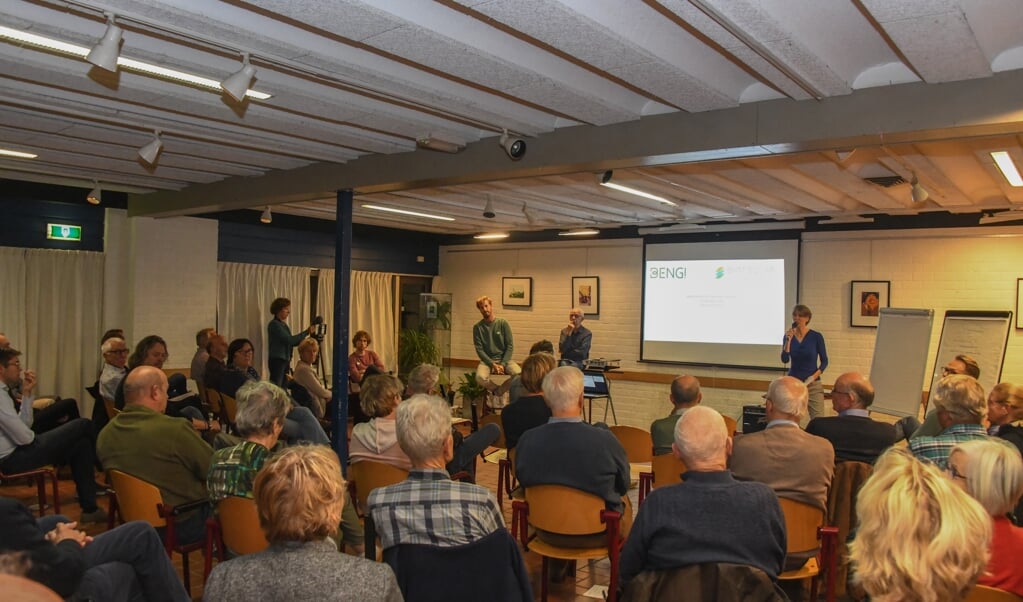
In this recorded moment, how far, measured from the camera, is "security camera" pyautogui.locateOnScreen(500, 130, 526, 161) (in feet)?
16.8

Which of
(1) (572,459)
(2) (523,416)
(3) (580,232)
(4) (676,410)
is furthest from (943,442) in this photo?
(3) (580,232)

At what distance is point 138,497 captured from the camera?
3.62m

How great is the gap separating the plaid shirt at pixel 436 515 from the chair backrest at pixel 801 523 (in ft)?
5.10

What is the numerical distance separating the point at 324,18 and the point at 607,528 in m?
2.60

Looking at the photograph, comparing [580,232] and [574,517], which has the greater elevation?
[580,232]

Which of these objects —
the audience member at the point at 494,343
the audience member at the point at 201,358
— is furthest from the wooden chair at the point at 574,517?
the audience member at the point at 494,343

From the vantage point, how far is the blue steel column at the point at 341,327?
656 cm

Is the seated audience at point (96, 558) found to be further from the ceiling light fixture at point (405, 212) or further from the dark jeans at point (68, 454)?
the ceiling light fixture at point (405, 212)

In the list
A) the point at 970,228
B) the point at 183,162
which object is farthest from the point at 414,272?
the point at 970,228

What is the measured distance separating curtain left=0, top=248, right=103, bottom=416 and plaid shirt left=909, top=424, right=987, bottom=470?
8466 mm

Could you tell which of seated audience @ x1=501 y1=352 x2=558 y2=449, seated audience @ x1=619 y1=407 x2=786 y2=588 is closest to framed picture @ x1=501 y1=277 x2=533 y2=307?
seated audience @ x1=501 y1=352 x2=558 y2=449

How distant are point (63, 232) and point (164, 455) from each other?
20.0 feet

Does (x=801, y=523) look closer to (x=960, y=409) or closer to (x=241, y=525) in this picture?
(x=960, y=409)

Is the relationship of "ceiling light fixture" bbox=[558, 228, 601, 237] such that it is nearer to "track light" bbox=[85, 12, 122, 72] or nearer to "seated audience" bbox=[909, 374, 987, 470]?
"seated audience" bbox=[909, 374, 987, 470]
